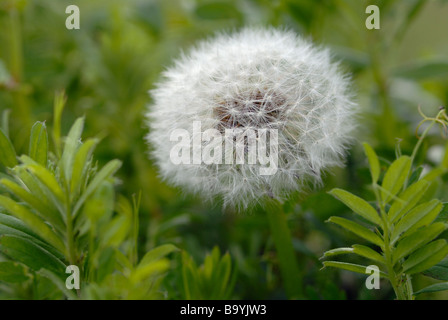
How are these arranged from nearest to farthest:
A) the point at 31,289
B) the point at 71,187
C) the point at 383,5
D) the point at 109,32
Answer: the point at 71,187, the point at 31,289, the point at 383,5, the point at 109,32

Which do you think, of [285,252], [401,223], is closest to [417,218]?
[401,223]

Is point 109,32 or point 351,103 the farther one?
point 109,32

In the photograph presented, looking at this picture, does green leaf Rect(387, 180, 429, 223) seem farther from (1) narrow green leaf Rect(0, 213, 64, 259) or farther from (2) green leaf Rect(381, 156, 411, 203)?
(1) narrow green leaf Rect(0, 213, 64, 259)

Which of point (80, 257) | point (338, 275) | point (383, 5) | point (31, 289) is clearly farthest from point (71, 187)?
point (383, 5)

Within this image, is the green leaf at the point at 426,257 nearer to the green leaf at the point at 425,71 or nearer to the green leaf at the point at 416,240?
the green leaf at the point at 416,240

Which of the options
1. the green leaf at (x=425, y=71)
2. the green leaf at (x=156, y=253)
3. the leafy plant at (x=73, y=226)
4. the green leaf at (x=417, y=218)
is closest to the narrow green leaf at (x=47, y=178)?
the leafy plant at (x=73, y=226)

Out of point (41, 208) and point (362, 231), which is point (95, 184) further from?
point (362, 231)
